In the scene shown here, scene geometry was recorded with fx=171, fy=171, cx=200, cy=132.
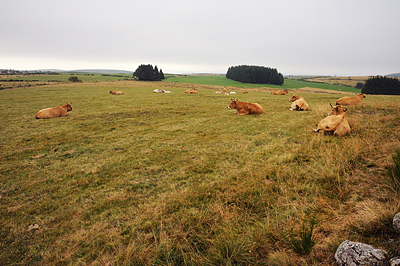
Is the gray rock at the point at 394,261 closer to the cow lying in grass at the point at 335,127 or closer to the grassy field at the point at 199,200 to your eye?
the grassy field at the point at 199,200

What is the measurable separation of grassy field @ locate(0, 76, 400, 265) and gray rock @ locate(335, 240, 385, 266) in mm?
136

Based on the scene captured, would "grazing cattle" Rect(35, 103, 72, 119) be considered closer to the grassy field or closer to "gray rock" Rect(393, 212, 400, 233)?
the grassy field

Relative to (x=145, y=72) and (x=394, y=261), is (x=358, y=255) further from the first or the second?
(x=145, y=72)

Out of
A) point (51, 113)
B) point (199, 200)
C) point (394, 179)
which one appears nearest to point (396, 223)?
point (394, 179)

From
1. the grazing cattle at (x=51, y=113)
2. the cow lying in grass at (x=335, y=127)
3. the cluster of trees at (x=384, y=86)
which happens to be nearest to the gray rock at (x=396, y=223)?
the cow lying in grass at (x=335, y=127)

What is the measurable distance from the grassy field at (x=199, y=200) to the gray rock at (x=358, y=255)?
0.45 feet

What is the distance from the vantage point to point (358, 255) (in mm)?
1821

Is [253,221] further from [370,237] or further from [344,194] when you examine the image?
[344,194]

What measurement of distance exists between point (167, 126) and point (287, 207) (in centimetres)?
833

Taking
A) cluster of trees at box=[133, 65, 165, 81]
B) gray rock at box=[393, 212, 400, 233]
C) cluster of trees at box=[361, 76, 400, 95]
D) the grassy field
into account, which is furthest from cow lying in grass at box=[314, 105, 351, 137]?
cluster of trees at box=[133, 65, 165, 81]

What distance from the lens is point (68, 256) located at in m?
2.82

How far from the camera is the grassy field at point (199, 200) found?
2506 mm

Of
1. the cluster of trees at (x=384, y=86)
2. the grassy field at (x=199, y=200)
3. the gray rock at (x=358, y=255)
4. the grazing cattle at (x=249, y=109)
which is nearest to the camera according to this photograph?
the gray rock at (x=358, y=255)

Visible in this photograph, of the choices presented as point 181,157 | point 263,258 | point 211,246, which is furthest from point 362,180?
point 181,157
